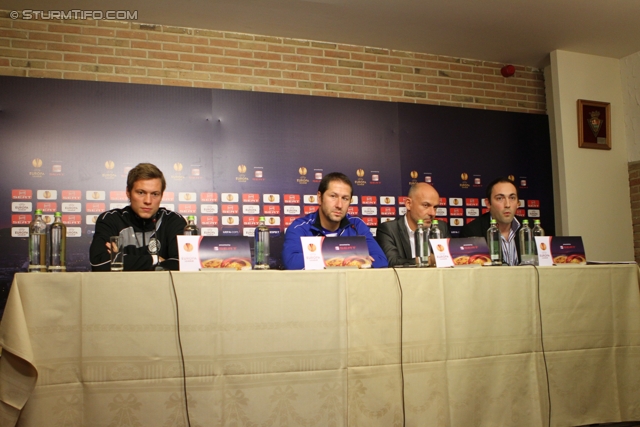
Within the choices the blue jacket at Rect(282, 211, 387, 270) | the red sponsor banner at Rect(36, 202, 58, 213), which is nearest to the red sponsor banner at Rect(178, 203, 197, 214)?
the red sponsor banner at Rect(36, 202, 58, 213)

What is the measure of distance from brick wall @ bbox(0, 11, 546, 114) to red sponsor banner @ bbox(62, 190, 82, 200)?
877mm

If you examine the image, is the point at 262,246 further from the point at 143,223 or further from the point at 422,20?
the point at 422,20

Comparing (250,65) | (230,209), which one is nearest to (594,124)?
(250,65)

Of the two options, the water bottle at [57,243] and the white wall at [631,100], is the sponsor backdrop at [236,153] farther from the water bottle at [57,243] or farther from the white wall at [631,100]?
the water bottle at [57,243]

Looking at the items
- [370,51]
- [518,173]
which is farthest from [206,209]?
[518,173]

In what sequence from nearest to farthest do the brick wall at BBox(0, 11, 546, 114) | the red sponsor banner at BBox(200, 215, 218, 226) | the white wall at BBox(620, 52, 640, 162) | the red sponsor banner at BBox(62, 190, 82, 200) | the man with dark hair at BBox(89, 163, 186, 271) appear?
the man with dark hair at BBox(89, 163, 186, 271)
the red sponsor banner at BBox(62, 190, 82, 200)
the brick wall at BBox(0, 11, 546, 114)
the red sponsor banner at BBox(200, 215, 218, 226)
the white wall at BBox(620, 52, 640, 162)

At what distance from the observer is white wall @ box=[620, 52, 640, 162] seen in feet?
17.2

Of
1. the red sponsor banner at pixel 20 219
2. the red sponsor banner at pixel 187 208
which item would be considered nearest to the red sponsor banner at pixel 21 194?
the red sponsor banner at pixel 20 219

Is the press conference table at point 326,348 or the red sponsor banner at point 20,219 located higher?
the red sponsor banner at point 20,219

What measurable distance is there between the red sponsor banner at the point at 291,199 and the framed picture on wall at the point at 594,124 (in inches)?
108

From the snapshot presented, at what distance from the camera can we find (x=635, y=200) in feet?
17.3

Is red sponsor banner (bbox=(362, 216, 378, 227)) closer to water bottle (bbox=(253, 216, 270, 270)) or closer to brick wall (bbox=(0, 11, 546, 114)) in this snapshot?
brick wall (bbox=(0, 11, 546, 114))

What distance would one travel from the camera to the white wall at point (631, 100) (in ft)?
17.2

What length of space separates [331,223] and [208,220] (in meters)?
1.37
